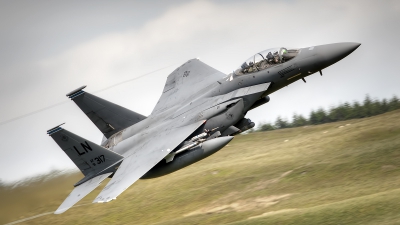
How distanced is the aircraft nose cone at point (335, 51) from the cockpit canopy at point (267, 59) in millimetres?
1162

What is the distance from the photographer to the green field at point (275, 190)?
24.1 metres

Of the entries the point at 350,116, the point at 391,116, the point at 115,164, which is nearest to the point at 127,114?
the point at 115,164

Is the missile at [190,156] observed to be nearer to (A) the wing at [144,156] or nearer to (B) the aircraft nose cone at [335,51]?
(A) the wing at [144,156]

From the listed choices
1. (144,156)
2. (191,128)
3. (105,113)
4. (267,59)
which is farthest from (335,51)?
(105,113)

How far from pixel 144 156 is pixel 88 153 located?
2678 mm

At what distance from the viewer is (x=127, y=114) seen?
28.0 metres

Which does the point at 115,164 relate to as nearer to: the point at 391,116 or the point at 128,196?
Answer: the point at 128,196

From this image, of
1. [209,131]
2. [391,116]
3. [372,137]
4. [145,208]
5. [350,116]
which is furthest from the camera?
[350,116]

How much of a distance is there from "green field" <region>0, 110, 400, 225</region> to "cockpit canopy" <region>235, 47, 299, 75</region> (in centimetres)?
637

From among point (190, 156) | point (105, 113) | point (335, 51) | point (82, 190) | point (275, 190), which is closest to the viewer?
point (335, 51)

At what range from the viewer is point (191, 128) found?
79.2 feet

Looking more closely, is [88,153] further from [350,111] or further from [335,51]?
[350,111]

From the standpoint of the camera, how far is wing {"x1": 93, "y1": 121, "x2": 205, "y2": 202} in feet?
74.3

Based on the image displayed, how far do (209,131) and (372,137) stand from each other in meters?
15.2
